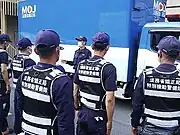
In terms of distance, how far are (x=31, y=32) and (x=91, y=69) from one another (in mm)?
7181

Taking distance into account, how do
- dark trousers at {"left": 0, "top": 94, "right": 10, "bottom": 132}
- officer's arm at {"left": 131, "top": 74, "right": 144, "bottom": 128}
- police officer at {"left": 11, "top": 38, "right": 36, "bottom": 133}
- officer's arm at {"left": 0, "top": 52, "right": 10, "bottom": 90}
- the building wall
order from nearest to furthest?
officer's arm at {"left": 131, "top": 74, "right": 144, "bottom": 128} < police officer at {"left": 11, "top": 38, "right": 36, "bottom": 133} < officer's arm at {"left": 0, "top": 52, "right": 10, "bottom": 90} < dark trousers at {"left": 0, "top": 94, "right": 10, "bottom": 132} < the building wall

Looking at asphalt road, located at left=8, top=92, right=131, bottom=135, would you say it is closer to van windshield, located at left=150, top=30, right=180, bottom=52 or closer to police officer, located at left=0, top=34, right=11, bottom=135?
police officer, located at left=0, top=34, right=11, bottom=135

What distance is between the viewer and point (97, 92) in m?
3.06

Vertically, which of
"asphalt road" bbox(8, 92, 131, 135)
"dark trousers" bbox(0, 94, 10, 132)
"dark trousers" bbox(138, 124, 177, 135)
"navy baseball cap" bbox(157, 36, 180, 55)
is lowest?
"asphalt road" bbox(8, 92, 131, 135)

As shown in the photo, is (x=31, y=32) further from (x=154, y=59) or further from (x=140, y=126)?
(x=140, y=126)

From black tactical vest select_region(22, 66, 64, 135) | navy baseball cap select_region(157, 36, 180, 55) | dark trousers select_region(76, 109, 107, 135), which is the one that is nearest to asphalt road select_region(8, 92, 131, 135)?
dark trousers select_region(76, 109, 107, 135)

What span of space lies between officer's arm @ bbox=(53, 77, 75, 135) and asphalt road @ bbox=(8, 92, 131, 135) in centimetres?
304

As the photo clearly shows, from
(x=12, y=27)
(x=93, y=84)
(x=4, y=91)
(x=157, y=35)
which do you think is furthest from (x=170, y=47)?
(x=12, y=27)

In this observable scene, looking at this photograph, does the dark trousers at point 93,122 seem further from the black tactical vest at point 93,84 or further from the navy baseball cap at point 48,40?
the navy baseball cap at point 48,40

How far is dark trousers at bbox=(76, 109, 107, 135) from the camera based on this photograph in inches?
121

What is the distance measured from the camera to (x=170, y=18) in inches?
269

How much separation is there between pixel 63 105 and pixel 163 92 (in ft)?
3.36

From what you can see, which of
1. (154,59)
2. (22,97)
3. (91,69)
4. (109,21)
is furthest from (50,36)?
(109,21)

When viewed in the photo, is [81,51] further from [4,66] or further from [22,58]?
[22,58]
